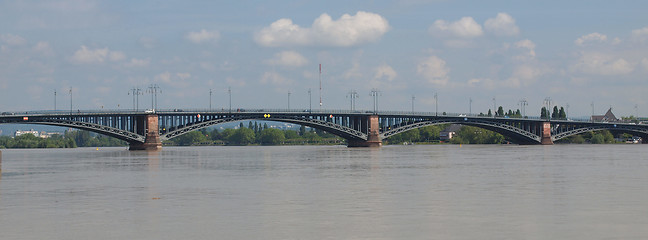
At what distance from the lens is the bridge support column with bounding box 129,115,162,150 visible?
493ft

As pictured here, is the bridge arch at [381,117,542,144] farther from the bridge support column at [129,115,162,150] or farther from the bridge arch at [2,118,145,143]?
the bridge arch at [2,118,145,143]

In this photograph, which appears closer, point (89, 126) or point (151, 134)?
point (89, 126)

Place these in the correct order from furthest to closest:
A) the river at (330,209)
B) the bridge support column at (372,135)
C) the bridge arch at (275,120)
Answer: the bridge support column at (372,135) → the bridge arch at (275,120) → the river at (330,209)

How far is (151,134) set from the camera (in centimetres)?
15100

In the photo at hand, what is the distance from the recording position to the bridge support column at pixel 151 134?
150 m

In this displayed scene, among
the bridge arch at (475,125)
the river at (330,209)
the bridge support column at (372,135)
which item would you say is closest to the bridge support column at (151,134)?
the bridge support column at (372,135)

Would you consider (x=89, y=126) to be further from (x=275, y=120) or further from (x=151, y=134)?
(x=275, y=120)

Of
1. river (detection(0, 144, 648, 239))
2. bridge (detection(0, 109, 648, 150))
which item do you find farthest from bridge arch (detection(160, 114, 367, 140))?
river (detection(0, 144, 648, 239))

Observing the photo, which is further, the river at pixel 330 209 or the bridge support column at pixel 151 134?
the bridge support column at pixel 151 134

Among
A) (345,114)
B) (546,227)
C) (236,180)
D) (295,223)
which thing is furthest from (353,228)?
(345,114)

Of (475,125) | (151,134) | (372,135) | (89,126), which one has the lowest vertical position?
(372,135)

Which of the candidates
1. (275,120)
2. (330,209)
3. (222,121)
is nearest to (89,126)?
(222,121)

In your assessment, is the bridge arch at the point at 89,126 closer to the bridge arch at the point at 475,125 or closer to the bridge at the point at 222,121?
the bridge at the point at 222,121

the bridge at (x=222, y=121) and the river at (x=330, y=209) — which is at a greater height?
the bridge at (x=222, y=121)
